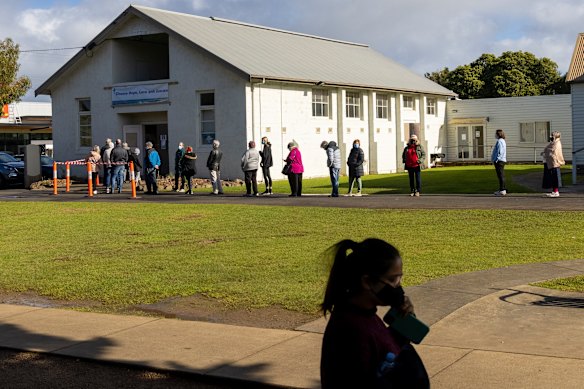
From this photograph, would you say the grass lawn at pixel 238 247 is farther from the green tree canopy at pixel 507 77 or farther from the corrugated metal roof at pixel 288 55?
the green tree canopy at pixel 507 77

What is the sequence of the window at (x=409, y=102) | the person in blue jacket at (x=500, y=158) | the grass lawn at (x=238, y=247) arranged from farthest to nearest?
the window at (x=409, y=102), the person in blue jacket at (x=500, y=158), the grass lawn at (x=238, y=247)

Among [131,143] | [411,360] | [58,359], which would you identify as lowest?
[58,359]

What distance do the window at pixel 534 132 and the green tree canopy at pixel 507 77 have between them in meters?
18.5

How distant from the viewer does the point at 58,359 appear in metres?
7.77

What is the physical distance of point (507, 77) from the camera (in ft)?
222

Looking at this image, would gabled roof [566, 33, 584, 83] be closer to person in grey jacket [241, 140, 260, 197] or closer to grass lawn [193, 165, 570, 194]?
grass lawn [193, 165, 570, 194]

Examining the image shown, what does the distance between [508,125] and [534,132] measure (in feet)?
5.02

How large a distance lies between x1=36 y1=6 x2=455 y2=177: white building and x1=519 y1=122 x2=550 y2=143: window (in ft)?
28.5

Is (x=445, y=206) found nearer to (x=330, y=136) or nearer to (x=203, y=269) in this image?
(x=203, y=269)

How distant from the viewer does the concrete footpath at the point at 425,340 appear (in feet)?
22.1

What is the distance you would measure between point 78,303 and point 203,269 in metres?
2.29

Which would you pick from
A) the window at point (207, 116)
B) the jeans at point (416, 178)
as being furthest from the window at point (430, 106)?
the jeans at point (416, 178)

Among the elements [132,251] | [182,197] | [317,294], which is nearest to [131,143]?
[182,197]

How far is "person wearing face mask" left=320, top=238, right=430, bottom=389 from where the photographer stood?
11.7 feet
